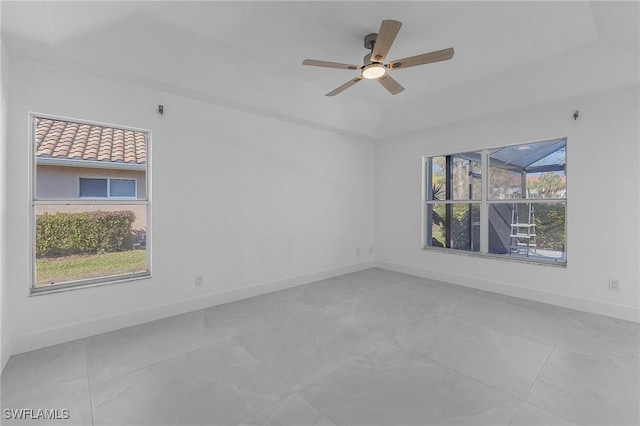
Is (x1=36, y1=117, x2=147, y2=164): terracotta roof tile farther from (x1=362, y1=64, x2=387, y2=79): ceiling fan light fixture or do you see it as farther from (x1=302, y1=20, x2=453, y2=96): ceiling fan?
(x1=362, y1=64, x2=387, y2=79): ceiling fan light fixture

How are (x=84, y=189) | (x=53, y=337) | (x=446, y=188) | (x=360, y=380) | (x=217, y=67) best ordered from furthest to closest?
1. (x=446, y=188)
2. (x=217, y=67)
3. (x=84, y=189)
4. (x=53, y=337)
5. (x=360, y=380)

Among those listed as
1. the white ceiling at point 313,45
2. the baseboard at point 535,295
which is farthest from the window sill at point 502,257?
the white ceiling at point 313,45

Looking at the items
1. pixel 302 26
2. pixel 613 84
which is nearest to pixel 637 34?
pixel 613 84

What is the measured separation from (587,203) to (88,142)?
5.67 meters

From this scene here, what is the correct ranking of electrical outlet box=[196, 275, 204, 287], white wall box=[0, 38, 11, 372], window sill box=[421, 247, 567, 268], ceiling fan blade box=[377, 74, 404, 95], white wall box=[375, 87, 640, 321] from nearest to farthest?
white wall box=[0, 38, 11, 372]
ceiling fan blade box=[377, 74, 404, 95]
white wall box=[375, 87, 640, 321]
electrical outlet box=[196, 275, 204, 287]
window sill box=[421, 247, 567, 268]

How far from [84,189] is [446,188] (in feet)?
16.6

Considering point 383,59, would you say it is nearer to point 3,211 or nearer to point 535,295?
point 3,211

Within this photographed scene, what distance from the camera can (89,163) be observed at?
295cm

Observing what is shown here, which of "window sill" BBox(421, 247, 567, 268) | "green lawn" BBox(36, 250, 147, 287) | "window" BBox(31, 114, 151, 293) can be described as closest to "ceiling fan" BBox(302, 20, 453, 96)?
"window" BBox(31, 114, 151, 293)

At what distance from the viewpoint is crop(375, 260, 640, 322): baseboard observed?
3281mm

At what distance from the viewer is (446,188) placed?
505 centimetres

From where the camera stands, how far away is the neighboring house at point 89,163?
2.73 metres

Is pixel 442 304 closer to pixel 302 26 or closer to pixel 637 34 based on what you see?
pixel 637 34

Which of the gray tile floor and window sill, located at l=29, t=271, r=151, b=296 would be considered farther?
window sill, located at l=29, t=271, r=151, b=296
